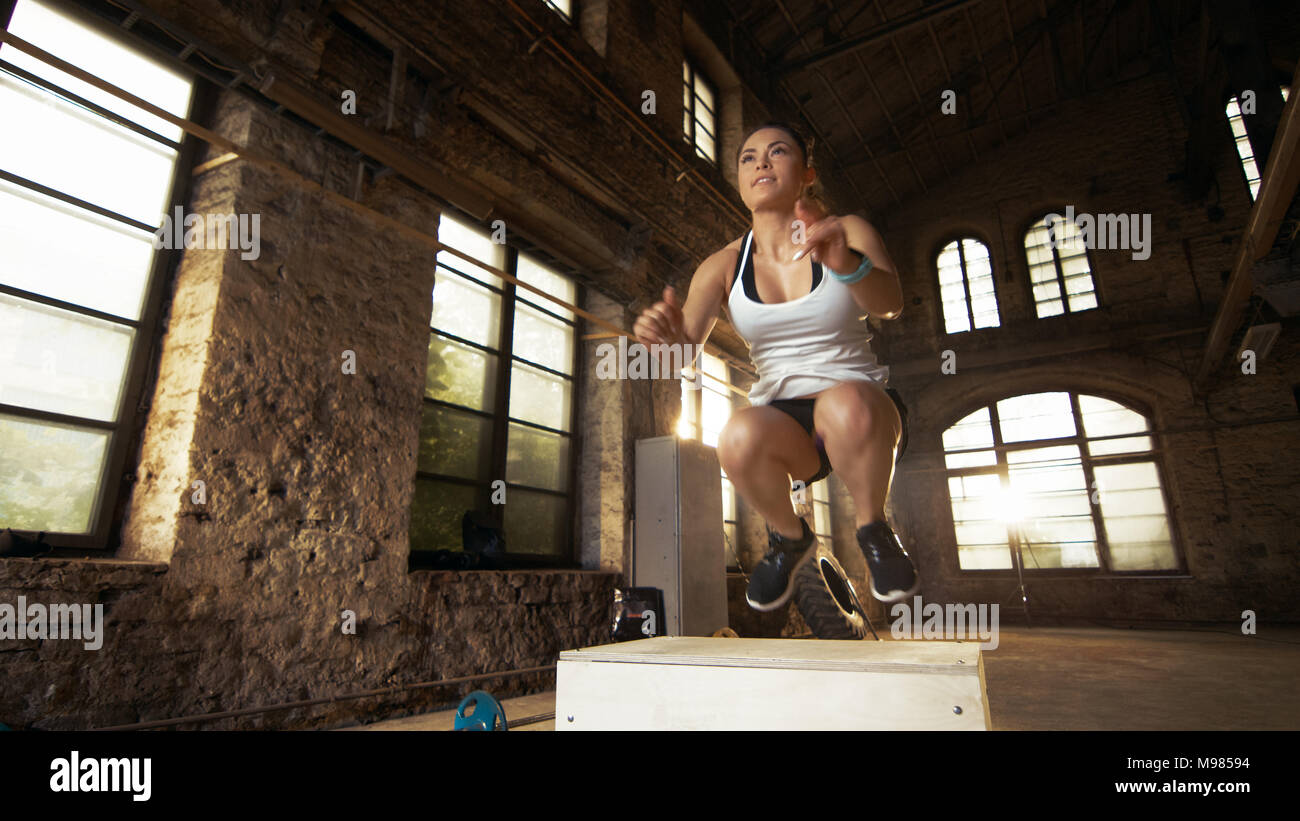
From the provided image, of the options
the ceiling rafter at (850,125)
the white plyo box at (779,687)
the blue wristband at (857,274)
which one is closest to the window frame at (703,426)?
the ceiling rafter at (850,125)

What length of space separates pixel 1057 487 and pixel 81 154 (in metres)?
11.2

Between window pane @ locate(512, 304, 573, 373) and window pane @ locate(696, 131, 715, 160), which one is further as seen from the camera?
window pane @ locate(696, 131, 715, 160)

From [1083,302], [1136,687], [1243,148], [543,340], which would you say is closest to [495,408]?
[543,340]

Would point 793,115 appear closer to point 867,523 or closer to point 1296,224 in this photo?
point 1296,224

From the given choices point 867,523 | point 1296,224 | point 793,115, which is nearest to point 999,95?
point 793,115

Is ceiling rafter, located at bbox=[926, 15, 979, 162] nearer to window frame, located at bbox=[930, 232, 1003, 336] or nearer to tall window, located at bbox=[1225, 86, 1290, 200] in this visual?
window frame, located at bbox=[930, 232, 1003, 336]

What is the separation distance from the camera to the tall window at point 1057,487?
931cm

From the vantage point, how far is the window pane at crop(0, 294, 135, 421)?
2602 mm

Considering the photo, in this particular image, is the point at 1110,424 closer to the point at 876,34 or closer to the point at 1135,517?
the point at 1135,517

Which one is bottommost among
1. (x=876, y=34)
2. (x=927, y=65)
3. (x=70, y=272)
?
(x=70, y=272)

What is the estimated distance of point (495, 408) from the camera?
467 cm

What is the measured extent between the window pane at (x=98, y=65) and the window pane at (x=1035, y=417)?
10.8 metres

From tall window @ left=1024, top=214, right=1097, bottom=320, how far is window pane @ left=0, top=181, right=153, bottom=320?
37.4ft

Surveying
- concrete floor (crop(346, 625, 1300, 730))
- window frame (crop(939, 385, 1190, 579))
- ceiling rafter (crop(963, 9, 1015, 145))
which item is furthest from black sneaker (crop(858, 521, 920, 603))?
window frame (crop(939, 385, 1190, 579))
